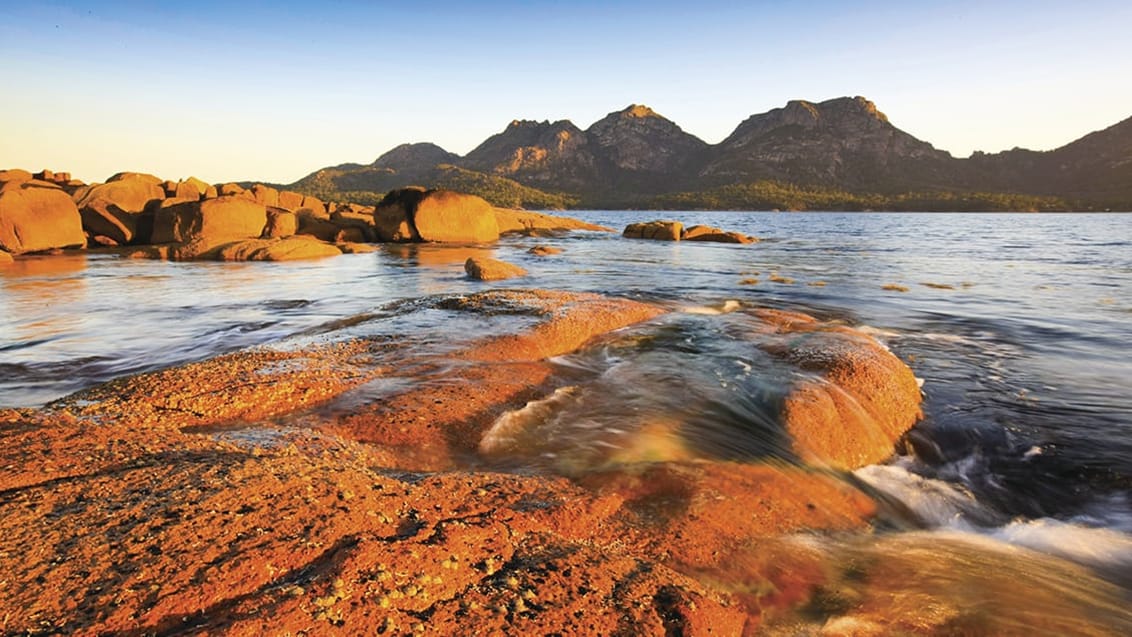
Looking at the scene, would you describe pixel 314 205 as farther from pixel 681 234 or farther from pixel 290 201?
pixel 681 234

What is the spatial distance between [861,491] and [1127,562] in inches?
65.0

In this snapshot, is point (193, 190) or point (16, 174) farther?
point (193, 190)

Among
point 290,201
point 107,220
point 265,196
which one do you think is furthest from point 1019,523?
point 290,201

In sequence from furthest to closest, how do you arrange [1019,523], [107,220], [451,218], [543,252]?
[451,218]
[543,252]
[107,220]
[1019,523]

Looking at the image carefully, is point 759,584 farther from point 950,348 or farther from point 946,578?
point 950,348

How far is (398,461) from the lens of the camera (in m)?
3.95

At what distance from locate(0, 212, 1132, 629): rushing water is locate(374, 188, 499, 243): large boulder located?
34.5 feet

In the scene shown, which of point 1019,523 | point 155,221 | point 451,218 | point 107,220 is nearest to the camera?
point 1019,523

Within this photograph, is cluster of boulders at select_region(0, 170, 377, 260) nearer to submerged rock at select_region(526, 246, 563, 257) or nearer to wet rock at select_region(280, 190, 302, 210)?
wet rock at select_region(280, 190, 302, 210)

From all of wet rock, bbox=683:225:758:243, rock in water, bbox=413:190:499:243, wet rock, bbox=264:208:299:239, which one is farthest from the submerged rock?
wet rock, bbox=683:225:758:243

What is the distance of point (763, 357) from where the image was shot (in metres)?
7.39

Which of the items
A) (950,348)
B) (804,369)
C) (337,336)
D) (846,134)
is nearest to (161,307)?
(337,336)

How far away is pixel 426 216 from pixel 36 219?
51.6 feet

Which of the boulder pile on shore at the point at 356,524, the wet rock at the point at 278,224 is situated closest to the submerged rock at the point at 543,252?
the wet rock at the point at 278,224
